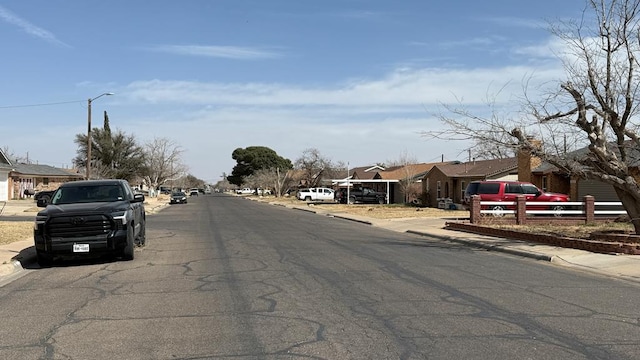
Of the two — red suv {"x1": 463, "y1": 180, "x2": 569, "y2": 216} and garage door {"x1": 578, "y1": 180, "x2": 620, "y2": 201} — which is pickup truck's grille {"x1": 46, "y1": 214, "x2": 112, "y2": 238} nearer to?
red suv {"x1": 463, "y1": 180, "x2": 569, "y2": 216}

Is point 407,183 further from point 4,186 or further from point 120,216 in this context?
point 120,216

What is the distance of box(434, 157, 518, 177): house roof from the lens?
40.4 metres

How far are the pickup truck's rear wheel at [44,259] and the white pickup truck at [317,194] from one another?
186 feet

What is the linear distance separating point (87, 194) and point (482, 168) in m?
32.9

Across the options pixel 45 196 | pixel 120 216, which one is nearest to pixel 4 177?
pixel 45 196

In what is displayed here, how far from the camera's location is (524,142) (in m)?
16.8

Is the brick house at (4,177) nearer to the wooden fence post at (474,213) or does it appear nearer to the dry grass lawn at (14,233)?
the dry grass lawn at (14,233)

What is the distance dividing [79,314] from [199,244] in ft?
31.2

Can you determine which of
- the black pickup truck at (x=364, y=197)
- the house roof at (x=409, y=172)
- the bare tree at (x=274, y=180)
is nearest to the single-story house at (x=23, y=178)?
the black pickup truck at (x=364, y=197)

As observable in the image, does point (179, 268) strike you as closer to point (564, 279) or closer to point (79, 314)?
point (79, 314)

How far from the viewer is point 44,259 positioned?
1283 cm

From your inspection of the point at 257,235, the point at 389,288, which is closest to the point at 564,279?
the point at 389,288

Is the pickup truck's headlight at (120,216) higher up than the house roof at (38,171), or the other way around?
the house roof at (38,171)

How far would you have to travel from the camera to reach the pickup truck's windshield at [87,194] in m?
14.1
